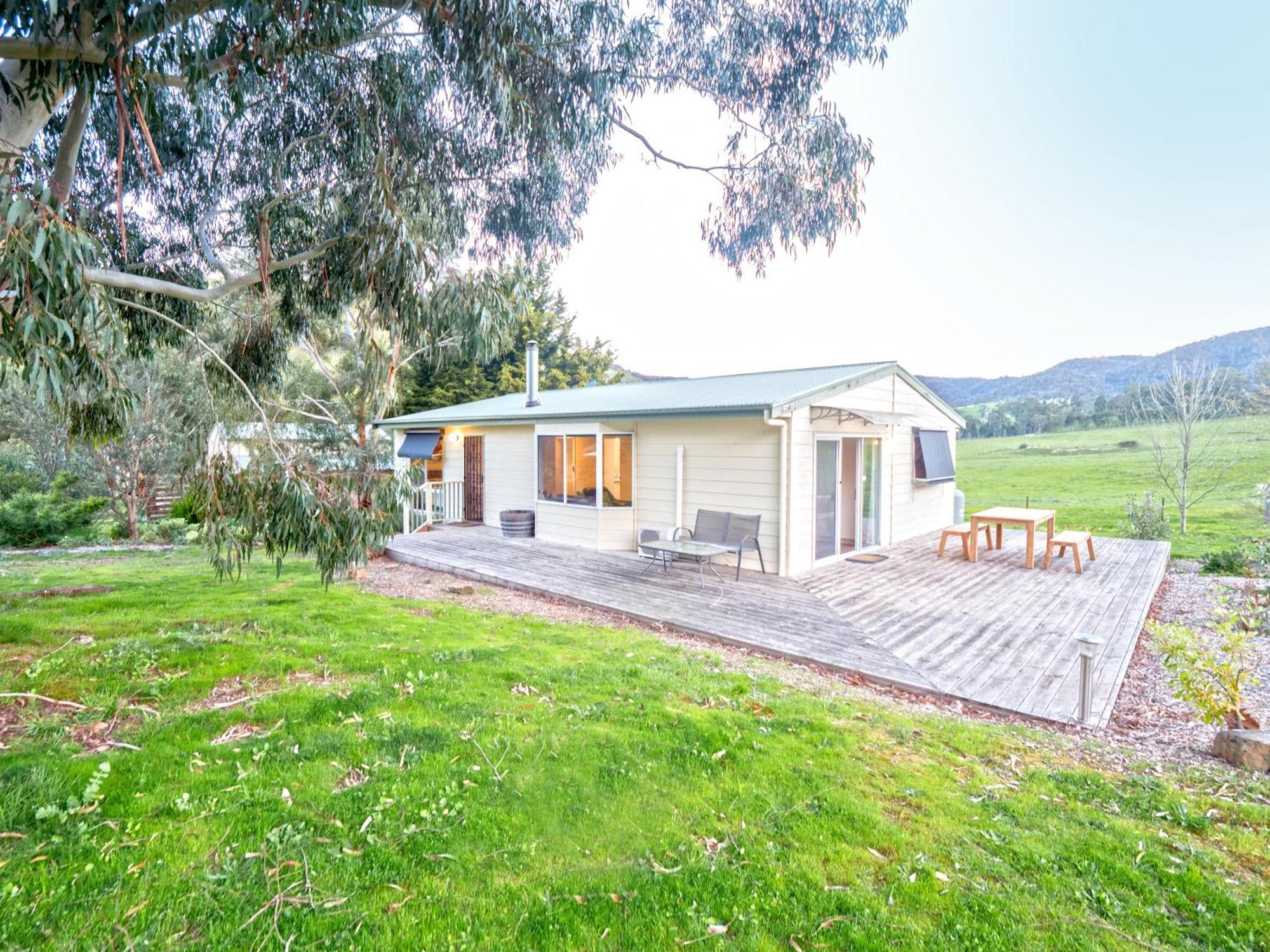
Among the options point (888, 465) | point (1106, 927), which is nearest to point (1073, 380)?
point (888, 465)

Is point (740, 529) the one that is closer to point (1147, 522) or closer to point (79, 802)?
point (79, 802)

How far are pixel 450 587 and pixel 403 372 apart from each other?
1410cm

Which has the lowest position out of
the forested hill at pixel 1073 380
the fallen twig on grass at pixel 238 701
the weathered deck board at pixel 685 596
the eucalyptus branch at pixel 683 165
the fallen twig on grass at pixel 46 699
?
the weathered deck board at pixel 685 596

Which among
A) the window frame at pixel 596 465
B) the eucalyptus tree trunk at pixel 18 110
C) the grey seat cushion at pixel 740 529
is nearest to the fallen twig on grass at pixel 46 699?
the eucalyptus tree trunk at pixel 18 110

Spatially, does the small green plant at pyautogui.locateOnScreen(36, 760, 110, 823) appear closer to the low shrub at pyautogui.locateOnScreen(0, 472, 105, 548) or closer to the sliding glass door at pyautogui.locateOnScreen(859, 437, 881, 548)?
the sliding glass door at pyautogui.locateOnScreen(859, 437, 881, 548)

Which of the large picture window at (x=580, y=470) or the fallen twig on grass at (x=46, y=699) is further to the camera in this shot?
the large picture window at (x=580, y=470)

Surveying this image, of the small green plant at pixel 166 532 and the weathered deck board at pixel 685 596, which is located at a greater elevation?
the small green plant at pixel 166 532

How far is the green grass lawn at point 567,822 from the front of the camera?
5.99 feet

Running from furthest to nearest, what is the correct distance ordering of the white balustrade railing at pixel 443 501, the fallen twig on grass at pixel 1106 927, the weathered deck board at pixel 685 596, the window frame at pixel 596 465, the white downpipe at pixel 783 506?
1. the white balustrade railing at pixel 443 501
2. the window frame at pixel 596 465
3. the white downpipe at pixel 783 506
4. the weathered deck board at pixel 685 596
5. the fallen twig on grass at pixel 1106 927

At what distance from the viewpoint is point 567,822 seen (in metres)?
2.41

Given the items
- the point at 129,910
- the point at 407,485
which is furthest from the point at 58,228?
the point at 407,485

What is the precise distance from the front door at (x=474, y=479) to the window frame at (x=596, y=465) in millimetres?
2643

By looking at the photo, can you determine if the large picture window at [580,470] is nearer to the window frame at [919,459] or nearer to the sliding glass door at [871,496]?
A: the sliding glass door at [871,496]

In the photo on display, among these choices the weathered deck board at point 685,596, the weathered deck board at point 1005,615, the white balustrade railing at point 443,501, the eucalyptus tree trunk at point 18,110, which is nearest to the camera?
the eucalyptus tree trunk at point 18,110
